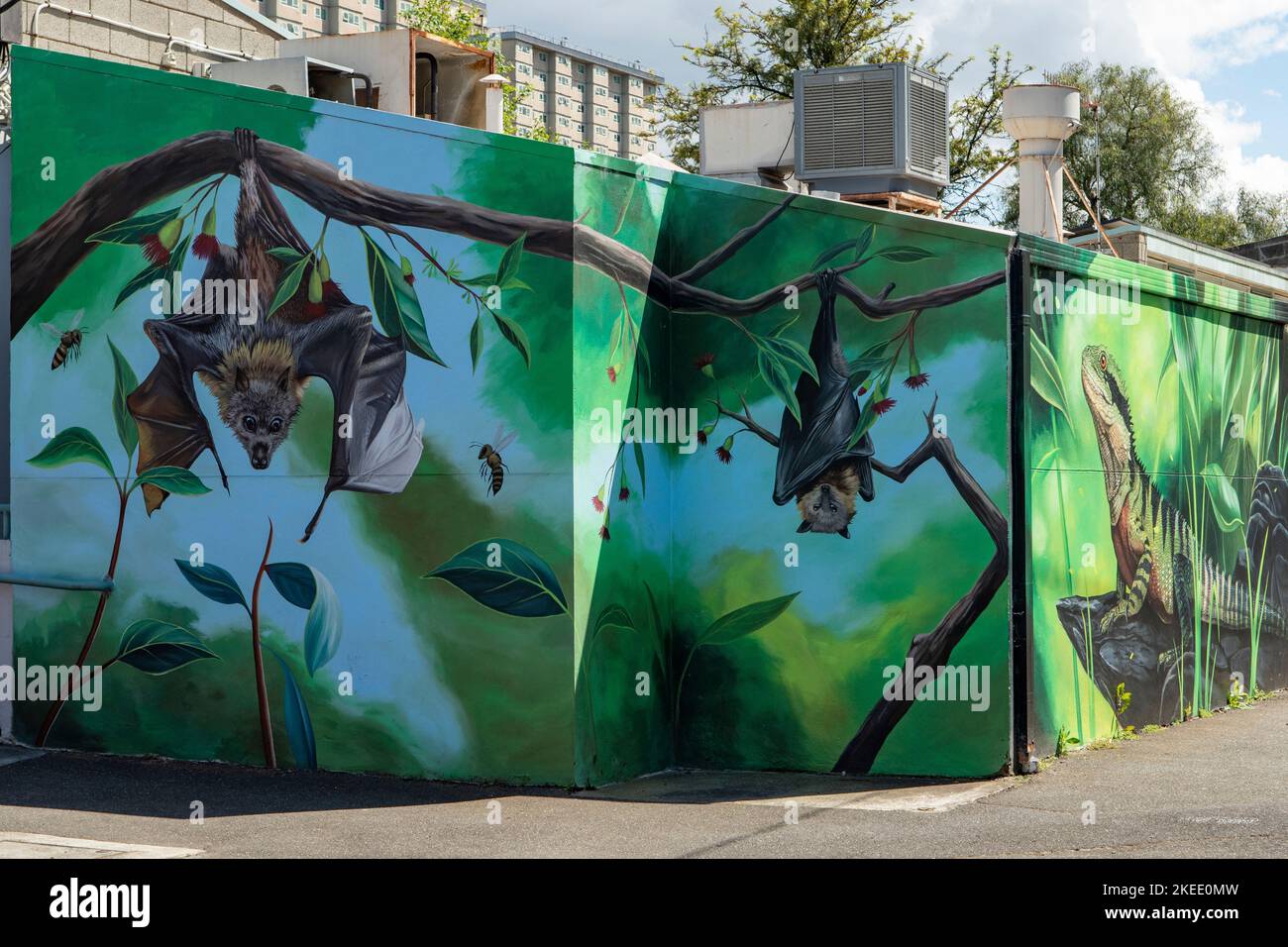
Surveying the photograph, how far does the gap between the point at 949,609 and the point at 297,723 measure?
4.44 m

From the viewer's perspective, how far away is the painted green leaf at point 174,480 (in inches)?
420

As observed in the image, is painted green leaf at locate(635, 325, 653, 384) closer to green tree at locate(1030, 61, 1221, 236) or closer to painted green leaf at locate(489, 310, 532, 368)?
painted green leaf at locate(489, 310, 532, 368)

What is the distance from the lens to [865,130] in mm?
12336

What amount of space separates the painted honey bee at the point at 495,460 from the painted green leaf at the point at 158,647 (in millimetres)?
2469

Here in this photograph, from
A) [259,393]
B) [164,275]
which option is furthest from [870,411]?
[164,275]

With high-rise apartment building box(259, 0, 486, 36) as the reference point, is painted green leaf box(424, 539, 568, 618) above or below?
below

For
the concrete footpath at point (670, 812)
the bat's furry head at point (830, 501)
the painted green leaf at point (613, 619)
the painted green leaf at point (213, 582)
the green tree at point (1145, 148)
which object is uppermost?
the green tree at point (1145, 148)

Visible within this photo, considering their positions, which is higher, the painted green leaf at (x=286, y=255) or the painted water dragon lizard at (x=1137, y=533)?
the painted green leaf at (x=286, y=255)

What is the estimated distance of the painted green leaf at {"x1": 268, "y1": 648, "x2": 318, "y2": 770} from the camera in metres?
10.3

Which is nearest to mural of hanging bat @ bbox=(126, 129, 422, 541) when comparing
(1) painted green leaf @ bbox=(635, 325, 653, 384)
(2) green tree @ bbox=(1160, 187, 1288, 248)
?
(1) painted green leaf @ bbox=(635, 325, 653, 384)

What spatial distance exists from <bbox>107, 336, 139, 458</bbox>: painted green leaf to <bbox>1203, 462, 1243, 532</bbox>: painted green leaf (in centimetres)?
868

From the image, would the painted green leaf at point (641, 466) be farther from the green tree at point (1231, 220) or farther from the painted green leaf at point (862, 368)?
the green tree at point (1231, 220)

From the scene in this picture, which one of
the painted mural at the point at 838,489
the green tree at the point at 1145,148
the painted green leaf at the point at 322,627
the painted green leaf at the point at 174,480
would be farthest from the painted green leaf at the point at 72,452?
the green tree at the point at 1145,148
